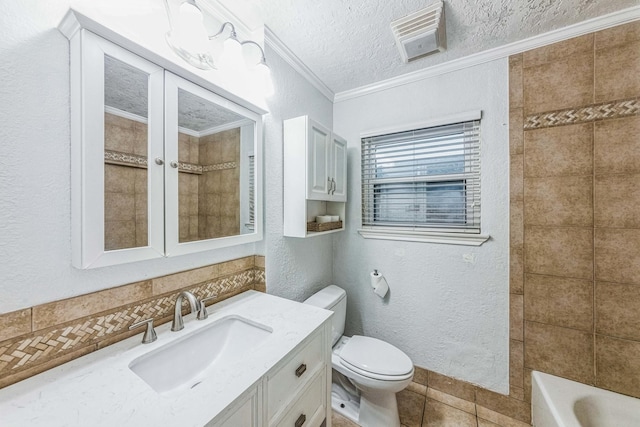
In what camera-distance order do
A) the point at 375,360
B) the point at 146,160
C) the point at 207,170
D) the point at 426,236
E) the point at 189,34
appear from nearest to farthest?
the point at 146,160 → the point at 189,34 → the point at 207,170 → the point at 375,360 → the point at 426,236

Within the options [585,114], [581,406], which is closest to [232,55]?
[585,114]

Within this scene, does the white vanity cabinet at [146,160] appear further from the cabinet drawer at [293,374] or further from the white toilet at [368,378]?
the white toilet at [368,378]

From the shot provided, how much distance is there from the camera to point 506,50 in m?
1.48

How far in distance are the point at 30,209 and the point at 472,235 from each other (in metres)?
2.07

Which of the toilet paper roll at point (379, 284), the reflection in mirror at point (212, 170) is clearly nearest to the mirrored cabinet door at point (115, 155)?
the reflection in mirror at point (212, 170)

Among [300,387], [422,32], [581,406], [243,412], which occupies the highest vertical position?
[422,32]

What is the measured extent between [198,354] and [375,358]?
100 centimetres

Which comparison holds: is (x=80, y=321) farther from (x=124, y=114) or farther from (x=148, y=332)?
(x=124, y=114)

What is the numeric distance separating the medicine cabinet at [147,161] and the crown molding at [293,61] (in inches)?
19.8

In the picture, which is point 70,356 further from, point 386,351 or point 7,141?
point 386,351

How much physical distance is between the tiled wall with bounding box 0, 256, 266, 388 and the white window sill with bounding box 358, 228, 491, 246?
1.26 m

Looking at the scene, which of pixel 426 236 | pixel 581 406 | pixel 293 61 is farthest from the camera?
pixel 426 236

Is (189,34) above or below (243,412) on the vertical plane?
above

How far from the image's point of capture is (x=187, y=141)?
104 centimetres
